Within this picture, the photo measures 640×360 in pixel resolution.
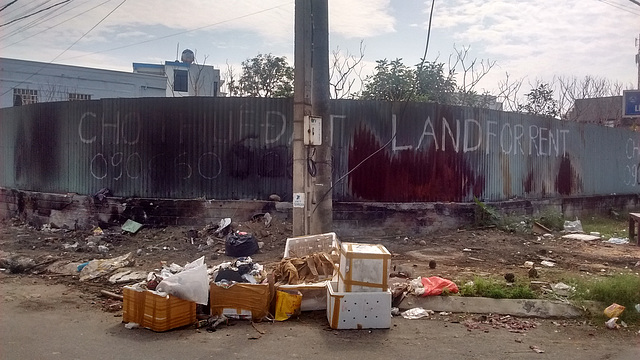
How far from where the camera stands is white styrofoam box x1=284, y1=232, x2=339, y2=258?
7.57 meters

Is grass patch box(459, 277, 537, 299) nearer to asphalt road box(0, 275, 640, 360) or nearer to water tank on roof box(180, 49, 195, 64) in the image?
asphalt road box(0, 275, 640, 360)

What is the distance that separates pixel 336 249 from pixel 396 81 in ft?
44.0

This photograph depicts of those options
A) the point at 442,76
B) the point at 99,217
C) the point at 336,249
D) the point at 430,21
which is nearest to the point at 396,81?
the point at 442,76

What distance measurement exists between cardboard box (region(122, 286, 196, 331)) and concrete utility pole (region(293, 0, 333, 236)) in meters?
2.78

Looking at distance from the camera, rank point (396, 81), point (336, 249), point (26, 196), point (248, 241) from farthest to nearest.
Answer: point (396, 81)
point (26, 196)
point (248, 241)
point (336, 249)

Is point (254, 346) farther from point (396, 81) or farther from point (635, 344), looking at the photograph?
point (396, 81)

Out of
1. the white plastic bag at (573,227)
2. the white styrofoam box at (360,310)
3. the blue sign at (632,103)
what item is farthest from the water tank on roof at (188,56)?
the white styrofoam box at (360,310)

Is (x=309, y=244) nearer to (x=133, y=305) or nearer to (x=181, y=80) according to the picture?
(x=133, y=305)

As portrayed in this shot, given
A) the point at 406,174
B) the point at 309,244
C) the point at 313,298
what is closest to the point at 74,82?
the point at 406,174

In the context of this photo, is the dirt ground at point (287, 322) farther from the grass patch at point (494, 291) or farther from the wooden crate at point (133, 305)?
the grass patch at point (494, 291)

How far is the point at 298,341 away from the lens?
5340 mm

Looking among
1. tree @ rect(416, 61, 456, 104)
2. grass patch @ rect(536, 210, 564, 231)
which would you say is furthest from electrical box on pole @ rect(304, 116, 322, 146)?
tree @ rect(416, 61, 456, 104)

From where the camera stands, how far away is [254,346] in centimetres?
517

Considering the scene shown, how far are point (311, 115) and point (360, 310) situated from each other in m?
3.38
